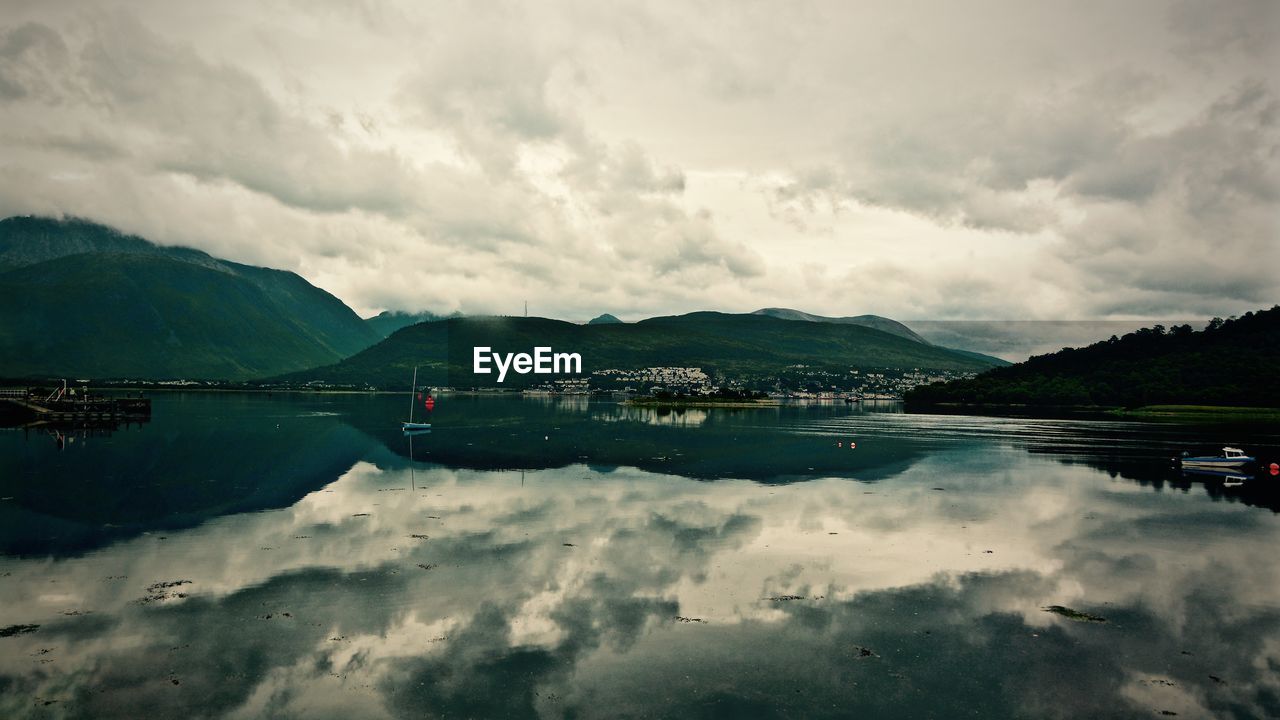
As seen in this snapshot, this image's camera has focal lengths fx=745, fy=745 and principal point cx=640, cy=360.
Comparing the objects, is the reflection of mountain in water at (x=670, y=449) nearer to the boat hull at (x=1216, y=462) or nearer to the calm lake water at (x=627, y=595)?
the calm lake water at (x=627, y=595)

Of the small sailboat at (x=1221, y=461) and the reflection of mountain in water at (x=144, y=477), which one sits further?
the small sailboat at (x=1221, y=461)

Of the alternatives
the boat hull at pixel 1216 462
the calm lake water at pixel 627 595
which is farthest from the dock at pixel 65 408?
the boat hull at pixel 1216 462

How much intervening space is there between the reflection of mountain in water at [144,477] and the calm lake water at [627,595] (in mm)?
473

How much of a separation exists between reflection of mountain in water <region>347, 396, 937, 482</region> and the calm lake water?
7.10 metres

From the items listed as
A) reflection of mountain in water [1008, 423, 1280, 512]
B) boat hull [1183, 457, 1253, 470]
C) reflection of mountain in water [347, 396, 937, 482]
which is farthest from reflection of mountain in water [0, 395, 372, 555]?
boat hull [1183, 457, 1253, 470]

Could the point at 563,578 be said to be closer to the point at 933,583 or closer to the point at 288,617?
the point at 288,617

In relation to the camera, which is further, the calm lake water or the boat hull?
the boat hull

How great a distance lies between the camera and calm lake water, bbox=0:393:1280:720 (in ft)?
64.6

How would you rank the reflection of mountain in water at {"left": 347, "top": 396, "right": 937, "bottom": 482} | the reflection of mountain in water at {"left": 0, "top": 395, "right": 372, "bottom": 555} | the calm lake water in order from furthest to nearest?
1. the reflection of mountain in water at {"left": 347, "top": 396, "right": 937, "bottom": 482}
2. the reflection of mountain in water at {"left": 0, "top": 395, "right": 372, "bottom": 555}
3. the calm lake water

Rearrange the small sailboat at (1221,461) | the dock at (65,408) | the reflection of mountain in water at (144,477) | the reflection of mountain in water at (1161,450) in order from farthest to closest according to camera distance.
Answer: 1. the dock at (65,408)
2. the small sailboat at (1221,461)
3. the reflection of mountain in water at (1161,450)
4. the reflection of mountain in water at (144,477)

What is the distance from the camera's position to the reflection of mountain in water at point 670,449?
227ft

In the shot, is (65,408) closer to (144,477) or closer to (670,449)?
(144,477)

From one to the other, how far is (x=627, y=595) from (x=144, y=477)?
159 ft

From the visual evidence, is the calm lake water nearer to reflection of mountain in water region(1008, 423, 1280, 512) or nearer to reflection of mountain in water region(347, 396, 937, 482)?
reflection of mountain in water region(1008, 423, 1280, 512)
